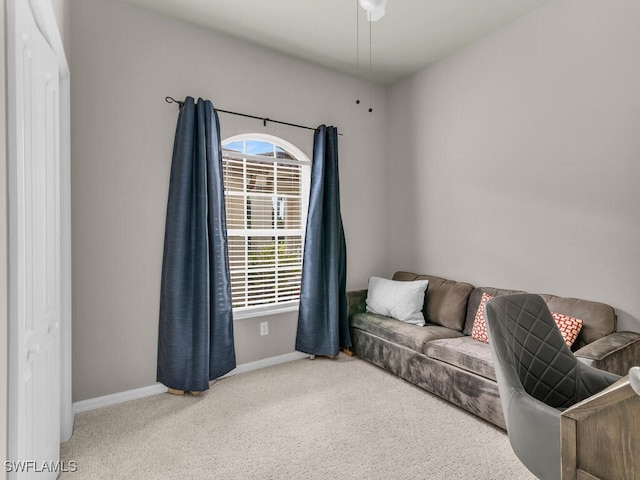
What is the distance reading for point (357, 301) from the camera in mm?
3680

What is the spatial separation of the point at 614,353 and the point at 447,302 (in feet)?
4.23

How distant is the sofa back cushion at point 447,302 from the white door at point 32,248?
2785mm

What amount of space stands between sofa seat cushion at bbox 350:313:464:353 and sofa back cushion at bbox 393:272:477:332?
8 cm

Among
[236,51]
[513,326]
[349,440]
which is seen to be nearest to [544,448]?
A: [513,326]

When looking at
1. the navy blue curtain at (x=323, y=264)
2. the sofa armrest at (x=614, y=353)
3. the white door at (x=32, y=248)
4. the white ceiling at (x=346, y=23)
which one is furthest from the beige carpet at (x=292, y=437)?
the white ceiling at (x=346, y=23)

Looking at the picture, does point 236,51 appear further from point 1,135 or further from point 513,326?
point 513,326

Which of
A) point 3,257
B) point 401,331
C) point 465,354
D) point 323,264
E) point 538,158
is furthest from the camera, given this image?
point 323,264

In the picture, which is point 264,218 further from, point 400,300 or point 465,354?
point 465,354

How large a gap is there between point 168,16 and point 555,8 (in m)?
2.90

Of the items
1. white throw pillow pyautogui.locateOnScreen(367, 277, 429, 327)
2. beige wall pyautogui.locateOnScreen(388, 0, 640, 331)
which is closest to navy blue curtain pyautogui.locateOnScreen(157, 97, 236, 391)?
white throw pillow pyautogui.locateOnScreen(367, 277, 429, 327)

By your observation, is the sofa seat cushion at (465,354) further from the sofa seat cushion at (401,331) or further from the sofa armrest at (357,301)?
the sofa armrest at (357,301)

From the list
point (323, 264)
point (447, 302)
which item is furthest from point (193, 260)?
point (447, 302)

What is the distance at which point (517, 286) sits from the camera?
9.45 ft

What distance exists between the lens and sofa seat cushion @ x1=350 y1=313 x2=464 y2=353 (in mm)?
2834
